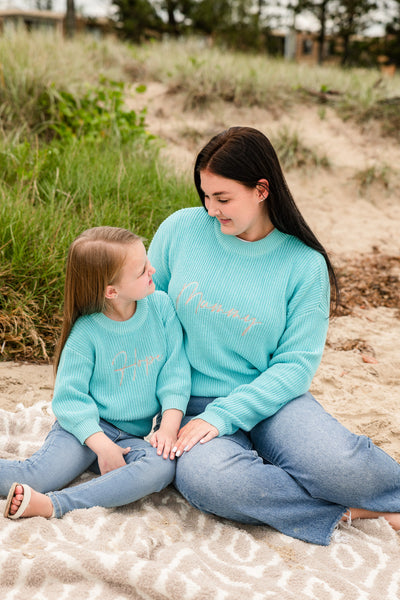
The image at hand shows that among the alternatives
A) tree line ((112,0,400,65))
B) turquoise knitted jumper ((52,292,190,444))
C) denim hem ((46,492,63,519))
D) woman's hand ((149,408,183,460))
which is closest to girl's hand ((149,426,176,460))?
woman's hand ((149,408,183,460))

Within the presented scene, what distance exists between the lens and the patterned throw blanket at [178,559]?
6.31 feet

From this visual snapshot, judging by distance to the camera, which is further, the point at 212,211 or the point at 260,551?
the point at 212,211

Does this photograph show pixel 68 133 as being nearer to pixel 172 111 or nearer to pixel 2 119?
pixel 2 119

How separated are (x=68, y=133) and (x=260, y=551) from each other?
15.4 ft

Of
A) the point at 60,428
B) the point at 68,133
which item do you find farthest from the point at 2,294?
the point at 68,133

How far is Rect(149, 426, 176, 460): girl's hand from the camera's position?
2.42 metres

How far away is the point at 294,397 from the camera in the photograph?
2.55 m

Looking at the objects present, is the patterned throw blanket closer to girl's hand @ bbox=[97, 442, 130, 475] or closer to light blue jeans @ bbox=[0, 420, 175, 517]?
light blue jeans @ bbox=[0, 420, 175, 517]

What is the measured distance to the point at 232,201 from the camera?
251 cm

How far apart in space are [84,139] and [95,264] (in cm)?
366

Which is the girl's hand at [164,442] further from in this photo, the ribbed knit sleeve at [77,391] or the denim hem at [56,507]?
the denim hem at [56,507]

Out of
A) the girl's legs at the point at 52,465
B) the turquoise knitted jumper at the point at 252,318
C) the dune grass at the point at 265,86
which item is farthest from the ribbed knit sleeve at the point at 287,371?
the dune grass at the point at 265,86

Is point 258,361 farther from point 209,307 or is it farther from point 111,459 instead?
point 111,459

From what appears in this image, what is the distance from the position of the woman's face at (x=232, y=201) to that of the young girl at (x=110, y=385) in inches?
13.9
